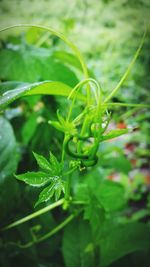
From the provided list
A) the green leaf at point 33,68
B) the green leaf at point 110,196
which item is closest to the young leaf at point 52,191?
the green leaf at point 33,68

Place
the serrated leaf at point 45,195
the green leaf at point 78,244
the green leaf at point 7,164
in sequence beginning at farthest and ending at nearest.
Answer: the green leaf at point 78,244, the green leaf at point 7,164, the serrated leaf at point 45,195

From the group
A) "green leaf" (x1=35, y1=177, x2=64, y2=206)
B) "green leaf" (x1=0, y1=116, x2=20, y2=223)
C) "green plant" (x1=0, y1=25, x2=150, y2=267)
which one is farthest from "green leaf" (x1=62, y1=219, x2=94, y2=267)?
"green leaf" (x1=35, y1=177, x2=64, y2=206)

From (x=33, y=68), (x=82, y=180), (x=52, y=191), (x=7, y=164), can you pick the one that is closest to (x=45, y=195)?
(x=52, y=191)

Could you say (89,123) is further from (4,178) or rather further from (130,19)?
(130,19)

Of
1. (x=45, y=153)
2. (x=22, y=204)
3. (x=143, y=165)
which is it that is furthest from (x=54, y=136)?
(x=143, y=165)

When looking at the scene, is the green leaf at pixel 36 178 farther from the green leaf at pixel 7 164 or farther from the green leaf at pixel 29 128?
the green leaf at pixel 29 128

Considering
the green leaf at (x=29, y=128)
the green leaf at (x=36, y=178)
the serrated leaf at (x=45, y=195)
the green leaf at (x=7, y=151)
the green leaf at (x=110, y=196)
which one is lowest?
the green leaf at (x=110, y=196)

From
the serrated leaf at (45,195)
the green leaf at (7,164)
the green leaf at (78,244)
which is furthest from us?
the green leaf at (78,244)
